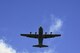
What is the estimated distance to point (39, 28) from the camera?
15938 centimetres

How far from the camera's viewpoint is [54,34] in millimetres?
169500

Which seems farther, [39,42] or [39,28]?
[39,42]

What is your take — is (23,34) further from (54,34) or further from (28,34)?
(54,34)

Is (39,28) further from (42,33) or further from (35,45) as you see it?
(35,45)

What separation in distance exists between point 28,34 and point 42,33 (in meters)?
8.71

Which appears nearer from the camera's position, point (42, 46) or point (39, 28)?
point (39, 28)

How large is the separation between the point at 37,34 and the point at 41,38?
2701 millimetres

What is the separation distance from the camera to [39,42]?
6718 inches

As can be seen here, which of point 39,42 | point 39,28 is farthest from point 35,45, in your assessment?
point 39,28

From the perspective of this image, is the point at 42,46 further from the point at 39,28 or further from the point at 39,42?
the point at 39,28

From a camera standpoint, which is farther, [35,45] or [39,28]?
[35,45]

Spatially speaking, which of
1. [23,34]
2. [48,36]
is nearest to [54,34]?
[48,36]

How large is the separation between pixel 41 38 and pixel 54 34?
239 inches

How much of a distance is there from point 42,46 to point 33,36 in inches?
284
